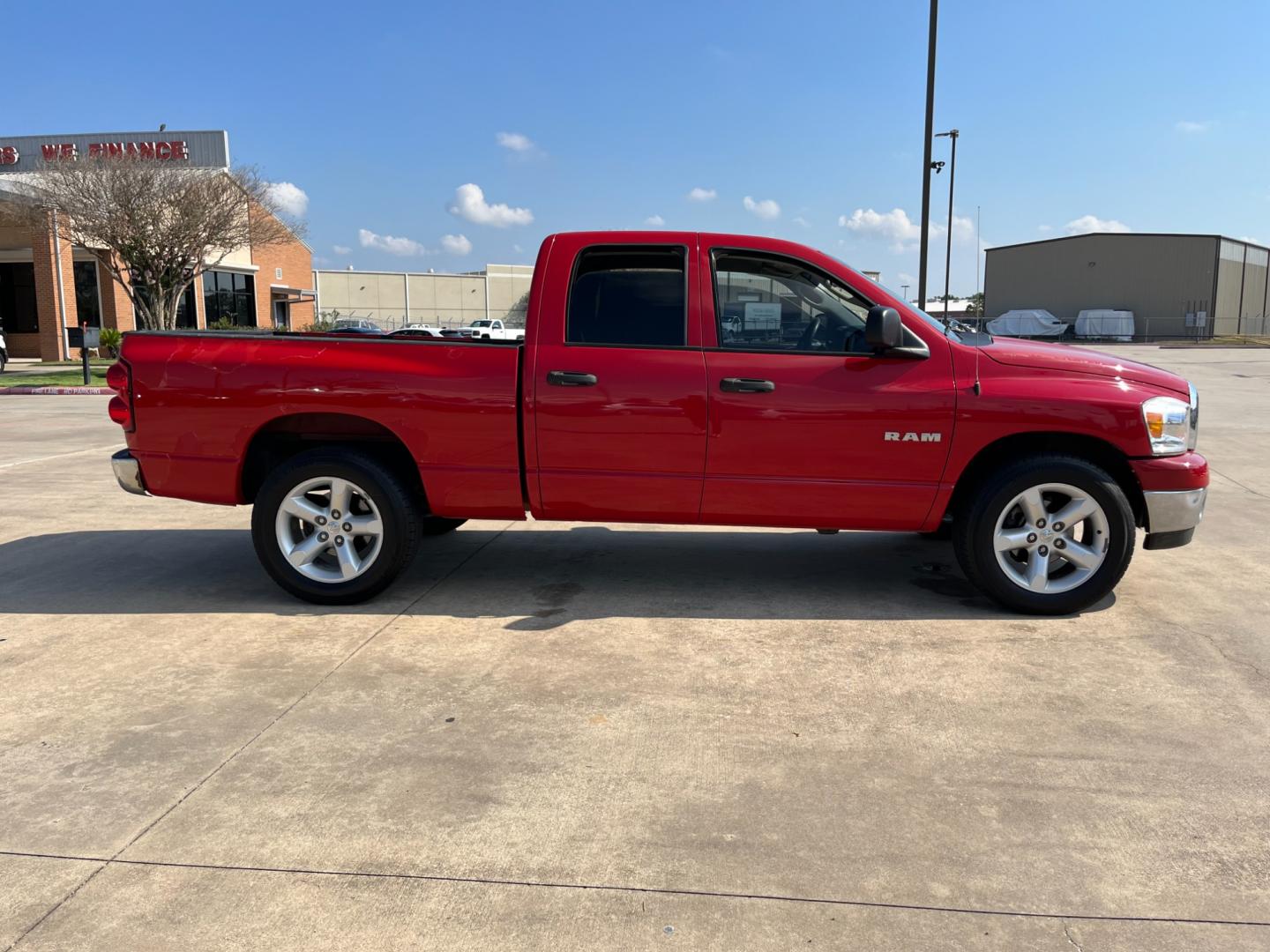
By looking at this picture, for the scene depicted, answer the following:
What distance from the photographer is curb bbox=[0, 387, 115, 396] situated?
22439mm

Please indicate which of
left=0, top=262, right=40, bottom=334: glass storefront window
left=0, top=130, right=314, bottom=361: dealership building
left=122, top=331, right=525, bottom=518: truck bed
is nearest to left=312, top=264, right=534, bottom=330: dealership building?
left=0, top=130, right=314, bottom=361: dealership building

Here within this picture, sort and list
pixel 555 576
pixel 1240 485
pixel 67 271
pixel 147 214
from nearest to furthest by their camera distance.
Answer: pixel 555 576 → pixel 1240 485 → pixel 147 214 → pixel 67 271

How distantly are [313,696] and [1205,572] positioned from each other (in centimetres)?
537

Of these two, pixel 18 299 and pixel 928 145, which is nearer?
pixel 928 145

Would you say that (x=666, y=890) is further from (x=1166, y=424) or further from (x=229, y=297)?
(x=229, y=297)

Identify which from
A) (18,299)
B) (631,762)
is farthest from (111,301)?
(631,762)

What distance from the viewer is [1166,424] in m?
4.92

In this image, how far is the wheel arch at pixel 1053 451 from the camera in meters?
5.05

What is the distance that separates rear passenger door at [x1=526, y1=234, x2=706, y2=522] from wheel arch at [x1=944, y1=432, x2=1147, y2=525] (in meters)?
1.47

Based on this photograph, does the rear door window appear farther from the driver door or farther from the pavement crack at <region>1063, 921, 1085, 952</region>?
the pavement crack at <region>1063, 921, 1085, 952</region>

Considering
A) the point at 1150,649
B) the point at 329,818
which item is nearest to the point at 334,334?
the point at 329,818

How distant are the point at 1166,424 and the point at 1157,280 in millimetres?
71519

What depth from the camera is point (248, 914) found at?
257cm

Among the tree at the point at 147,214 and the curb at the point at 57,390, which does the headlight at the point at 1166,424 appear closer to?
the curb at the point at 57,390
